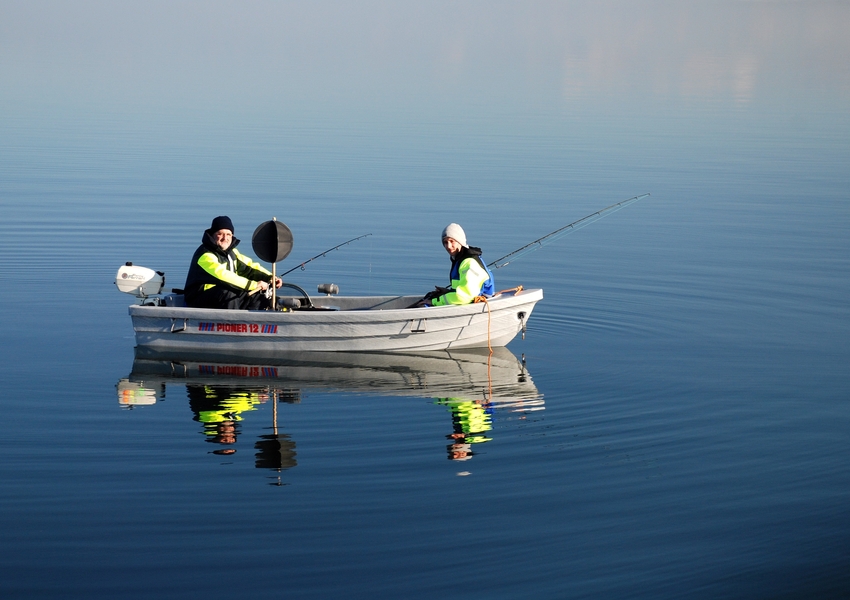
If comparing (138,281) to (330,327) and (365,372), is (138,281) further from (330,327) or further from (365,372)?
(365,372)

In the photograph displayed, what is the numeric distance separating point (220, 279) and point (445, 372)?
272 cm

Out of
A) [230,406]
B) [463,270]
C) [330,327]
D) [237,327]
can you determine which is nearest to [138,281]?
[237,327]

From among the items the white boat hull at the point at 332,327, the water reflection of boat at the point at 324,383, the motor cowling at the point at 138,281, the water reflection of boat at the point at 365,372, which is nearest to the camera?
the water reflection of boat at the point at 324,383

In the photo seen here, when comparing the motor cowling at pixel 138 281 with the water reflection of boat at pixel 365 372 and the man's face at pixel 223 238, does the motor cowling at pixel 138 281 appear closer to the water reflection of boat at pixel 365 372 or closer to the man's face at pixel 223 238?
the water reflection of boat at pixel 365 372

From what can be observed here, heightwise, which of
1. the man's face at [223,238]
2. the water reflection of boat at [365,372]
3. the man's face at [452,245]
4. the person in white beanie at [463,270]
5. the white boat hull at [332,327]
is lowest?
the water reflection of boat at [365,372]

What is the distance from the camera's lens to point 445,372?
1220 centimetres

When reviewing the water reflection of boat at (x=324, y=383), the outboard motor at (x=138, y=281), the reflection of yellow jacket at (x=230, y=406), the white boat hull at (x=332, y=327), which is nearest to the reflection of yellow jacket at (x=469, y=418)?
the water reflection of boat at (x=324, y=383)

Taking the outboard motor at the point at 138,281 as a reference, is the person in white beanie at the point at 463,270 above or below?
below

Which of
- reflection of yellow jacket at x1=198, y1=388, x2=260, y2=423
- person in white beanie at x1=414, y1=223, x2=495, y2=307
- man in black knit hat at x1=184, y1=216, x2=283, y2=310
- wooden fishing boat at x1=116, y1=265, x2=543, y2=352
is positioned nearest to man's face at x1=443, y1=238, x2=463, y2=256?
person in white beanie at x1=414, y1=223, x2=495, y2=307

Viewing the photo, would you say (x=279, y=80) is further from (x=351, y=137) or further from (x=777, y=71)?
(x=777, y=71)

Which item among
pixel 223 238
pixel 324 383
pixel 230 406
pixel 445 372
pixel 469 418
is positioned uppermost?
pixel 223 238

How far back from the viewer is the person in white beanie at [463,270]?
1254 cm

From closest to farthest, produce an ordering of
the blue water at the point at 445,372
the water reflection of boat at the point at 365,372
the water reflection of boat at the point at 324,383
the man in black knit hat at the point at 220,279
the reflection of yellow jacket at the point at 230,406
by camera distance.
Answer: the blue water at the point at 445,372 → the water reflection of boat at the point at 324,383 → the reflection of yellow jacket at the point at 230,406 → the water reflection of boat at the point at 365,372 → the man in black knit hat at the point at 220,279

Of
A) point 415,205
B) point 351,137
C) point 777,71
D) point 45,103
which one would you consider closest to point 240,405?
point 415,205
